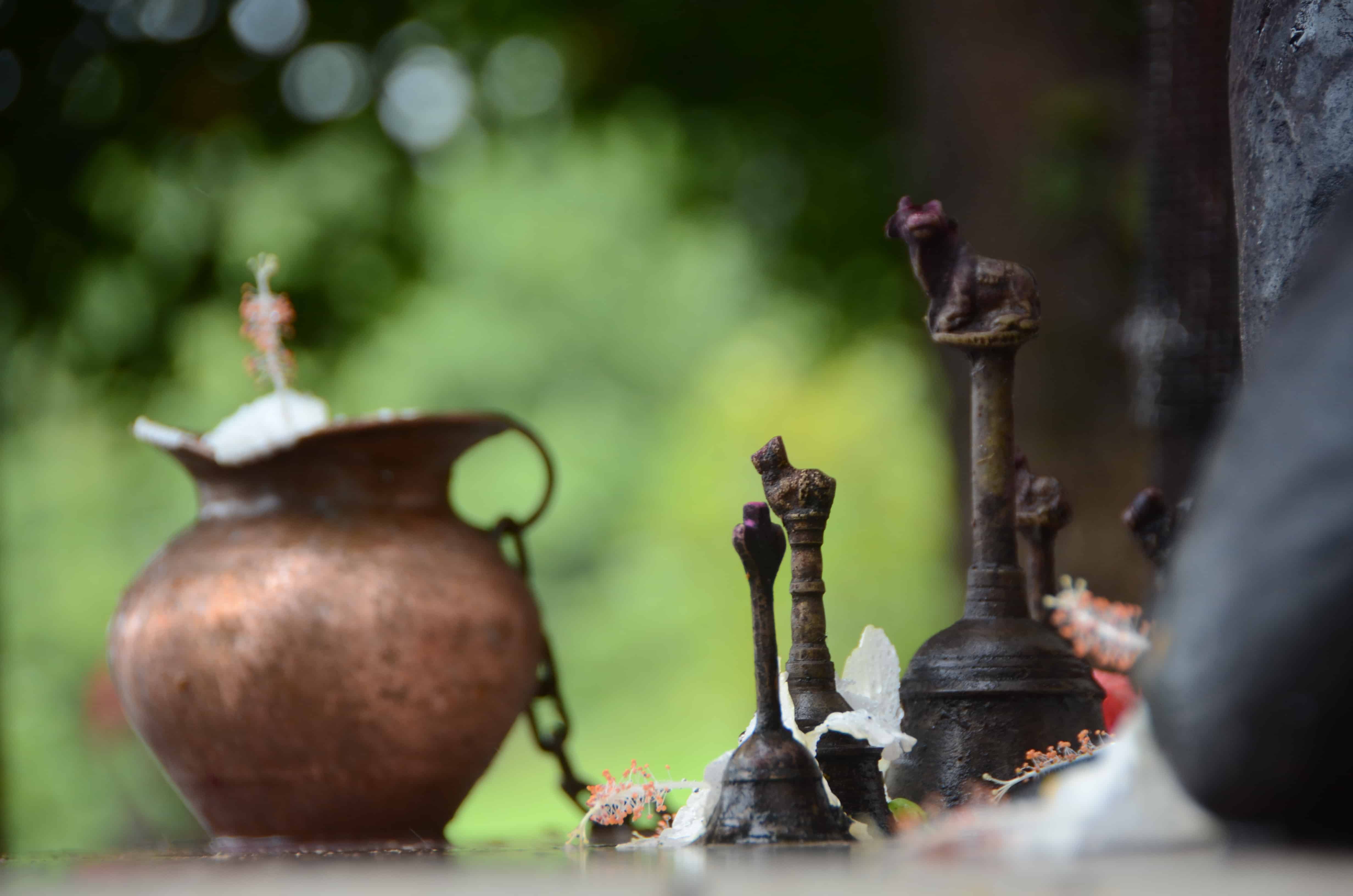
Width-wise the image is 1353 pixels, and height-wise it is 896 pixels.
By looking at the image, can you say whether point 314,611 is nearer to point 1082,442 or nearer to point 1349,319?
point 1349,319

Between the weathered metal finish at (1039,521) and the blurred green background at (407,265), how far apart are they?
5.34ft

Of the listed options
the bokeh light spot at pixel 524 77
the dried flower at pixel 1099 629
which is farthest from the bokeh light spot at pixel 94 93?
the dried flower at pixel 1099 629

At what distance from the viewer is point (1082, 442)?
102 inches

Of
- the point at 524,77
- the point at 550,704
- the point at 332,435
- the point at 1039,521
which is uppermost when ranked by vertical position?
the point at 524,77

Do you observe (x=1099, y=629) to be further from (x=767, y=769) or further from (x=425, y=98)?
(x=425, y=98)

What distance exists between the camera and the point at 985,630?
3.71 ft

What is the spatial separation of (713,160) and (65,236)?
175 cm

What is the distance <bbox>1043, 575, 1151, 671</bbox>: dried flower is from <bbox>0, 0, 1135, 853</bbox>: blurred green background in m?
1.77

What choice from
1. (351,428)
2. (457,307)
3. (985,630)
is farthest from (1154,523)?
(457,307)

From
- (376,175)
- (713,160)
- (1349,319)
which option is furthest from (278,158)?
(1349,319)

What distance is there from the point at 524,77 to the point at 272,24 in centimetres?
71

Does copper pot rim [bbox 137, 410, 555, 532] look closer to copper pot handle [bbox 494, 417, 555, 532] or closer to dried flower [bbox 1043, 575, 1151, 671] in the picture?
copper pot handle [bbox 494, 417, 555, 532]

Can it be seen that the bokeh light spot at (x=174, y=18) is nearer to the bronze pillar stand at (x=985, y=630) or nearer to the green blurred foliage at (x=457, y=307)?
the green blurred foliage at (x=457, y=307)

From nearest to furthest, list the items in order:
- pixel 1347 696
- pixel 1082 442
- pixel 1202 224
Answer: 1. pixel 1347 696
2. pixel 1202 224
3. pixel 1082 442
